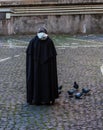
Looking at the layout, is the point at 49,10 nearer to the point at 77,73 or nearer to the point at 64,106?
the point at 77,73

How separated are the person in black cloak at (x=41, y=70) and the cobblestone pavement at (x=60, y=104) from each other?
23 cm

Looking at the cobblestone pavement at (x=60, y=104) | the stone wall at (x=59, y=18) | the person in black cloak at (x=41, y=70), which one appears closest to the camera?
the cobblestone pavement at (x=60, y=104)

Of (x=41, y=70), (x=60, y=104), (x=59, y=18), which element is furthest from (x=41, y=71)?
(x=59, y=18)

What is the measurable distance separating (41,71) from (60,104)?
783 millimetres

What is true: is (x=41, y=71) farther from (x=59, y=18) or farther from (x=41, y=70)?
(x=59, y=18)

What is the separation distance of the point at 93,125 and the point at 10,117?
1516 millimetres

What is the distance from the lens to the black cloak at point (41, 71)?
29.9 ft

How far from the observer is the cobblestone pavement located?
7754 millimetres

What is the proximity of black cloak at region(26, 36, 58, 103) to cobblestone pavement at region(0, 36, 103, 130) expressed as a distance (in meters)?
0.24

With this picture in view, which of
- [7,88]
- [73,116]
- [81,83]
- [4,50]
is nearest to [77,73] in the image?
[81,83]

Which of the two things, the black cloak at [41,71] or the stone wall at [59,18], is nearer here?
the black cloak at [41,71]

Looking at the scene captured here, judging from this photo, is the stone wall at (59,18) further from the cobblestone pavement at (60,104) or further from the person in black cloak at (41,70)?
the person in black cloak at (41,70)

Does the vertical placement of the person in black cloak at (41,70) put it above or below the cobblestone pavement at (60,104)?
above

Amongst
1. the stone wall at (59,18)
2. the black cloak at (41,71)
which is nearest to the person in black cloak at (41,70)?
the black cloak at (41,71)
